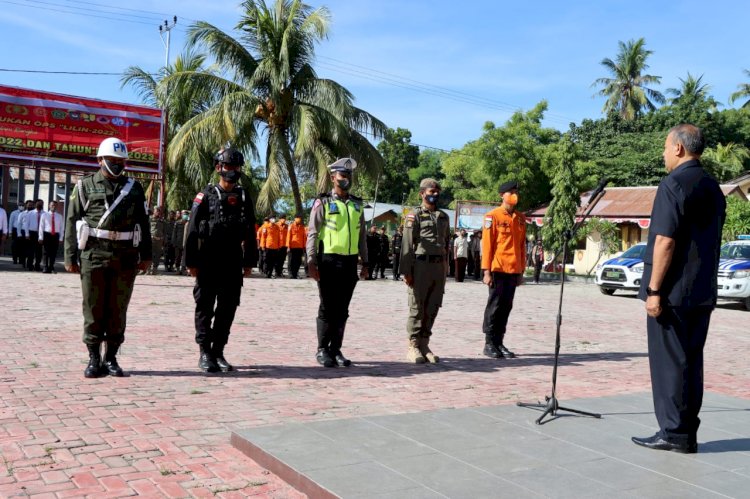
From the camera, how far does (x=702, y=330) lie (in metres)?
4.85

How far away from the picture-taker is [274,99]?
84.1 feet

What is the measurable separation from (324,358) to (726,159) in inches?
1769

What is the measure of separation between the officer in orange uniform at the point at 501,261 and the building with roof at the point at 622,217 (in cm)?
3060

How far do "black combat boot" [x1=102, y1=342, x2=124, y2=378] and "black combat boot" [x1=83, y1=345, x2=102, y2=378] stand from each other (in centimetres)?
7

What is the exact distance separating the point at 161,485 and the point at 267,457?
0.62 m

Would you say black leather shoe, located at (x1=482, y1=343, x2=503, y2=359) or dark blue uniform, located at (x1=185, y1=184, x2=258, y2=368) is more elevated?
dark blue uniform, located at (x1=185, y1=184, x2=258, y2=368)

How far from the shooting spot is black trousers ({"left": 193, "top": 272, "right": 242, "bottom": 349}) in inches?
276

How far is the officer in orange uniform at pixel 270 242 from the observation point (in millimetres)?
22375

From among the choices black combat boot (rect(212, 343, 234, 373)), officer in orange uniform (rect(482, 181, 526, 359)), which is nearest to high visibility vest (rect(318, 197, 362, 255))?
black combat boot (rect(212, 343, 234, 373))

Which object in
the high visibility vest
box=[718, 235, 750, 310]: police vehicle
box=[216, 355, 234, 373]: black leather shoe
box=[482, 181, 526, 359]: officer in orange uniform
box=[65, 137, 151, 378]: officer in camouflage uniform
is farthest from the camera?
box=[718, 235, 750, 310]: police vehicle

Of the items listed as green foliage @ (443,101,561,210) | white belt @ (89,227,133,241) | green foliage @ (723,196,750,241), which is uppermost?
green foliage @ (443,101,561,210)

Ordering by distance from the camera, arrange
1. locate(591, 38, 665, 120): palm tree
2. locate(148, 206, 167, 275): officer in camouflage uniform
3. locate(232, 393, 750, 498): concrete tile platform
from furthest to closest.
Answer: locate(591, 38, 665, 120): palm tree, locate(148, 206, 167, 275): officer in camouflage uniform, locate(232, 393, 750, 498): concrete tile platform

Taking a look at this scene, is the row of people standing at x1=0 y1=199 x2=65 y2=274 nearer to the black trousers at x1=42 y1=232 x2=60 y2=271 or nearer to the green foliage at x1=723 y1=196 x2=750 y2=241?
the black trousers at x1=42 y1=232 x2=60 y2=271

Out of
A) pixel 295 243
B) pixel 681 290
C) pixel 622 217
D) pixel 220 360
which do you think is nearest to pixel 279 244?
pixel 295 243
